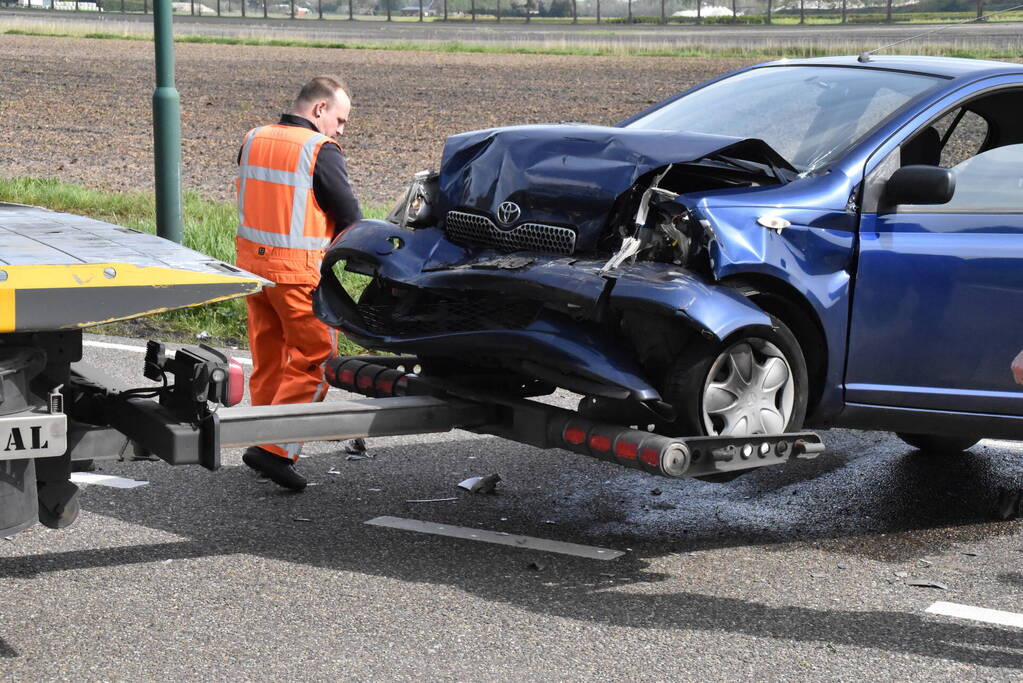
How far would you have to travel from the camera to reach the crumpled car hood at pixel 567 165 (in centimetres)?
519

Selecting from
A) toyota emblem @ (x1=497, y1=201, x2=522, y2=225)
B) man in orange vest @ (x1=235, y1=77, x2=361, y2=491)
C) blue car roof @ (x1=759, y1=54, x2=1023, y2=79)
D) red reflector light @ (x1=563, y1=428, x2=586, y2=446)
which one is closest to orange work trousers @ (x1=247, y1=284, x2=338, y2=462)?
man in orange vest @ (x1=235, y1=77, x2=361, y2=491)

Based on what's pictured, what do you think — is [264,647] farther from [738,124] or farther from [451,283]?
[738,124]

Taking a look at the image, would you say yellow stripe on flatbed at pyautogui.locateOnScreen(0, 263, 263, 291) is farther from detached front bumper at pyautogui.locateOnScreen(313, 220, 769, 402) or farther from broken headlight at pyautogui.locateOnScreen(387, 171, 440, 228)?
broken headlight at pyautogui.locateOnScreen(387, 171, 440, 228)

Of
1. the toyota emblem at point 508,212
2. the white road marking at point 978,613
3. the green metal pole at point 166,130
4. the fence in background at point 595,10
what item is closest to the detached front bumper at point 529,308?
A: the toyota emblem at point 508,212

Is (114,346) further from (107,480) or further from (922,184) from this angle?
(922,184)

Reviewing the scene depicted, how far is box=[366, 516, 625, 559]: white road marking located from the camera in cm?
546

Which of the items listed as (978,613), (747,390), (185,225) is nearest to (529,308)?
(747,390)

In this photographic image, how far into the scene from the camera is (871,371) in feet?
18.0

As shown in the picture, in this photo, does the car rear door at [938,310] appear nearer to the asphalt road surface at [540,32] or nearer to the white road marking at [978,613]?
the white road marking at [978,613]

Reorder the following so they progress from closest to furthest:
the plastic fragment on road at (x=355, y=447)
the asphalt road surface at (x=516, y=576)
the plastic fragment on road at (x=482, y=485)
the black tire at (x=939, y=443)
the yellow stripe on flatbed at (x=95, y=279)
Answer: the yellow stripe on flatbed at (x=95, y=279) < the asphalt road surface at (x=516, y=576) < the plastic fragment on road at (x=482, y=485) < the plastic fragment on road at (x=355, y=447) < the black tire at (x=939, y=443)

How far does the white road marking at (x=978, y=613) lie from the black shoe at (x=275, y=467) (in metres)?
2.69

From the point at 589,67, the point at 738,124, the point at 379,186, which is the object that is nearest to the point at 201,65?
the point at 589,67

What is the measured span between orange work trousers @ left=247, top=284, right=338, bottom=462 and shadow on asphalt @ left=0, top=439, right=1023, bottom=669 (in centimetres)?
41

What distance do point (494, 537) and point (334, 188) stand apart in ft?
5.52
